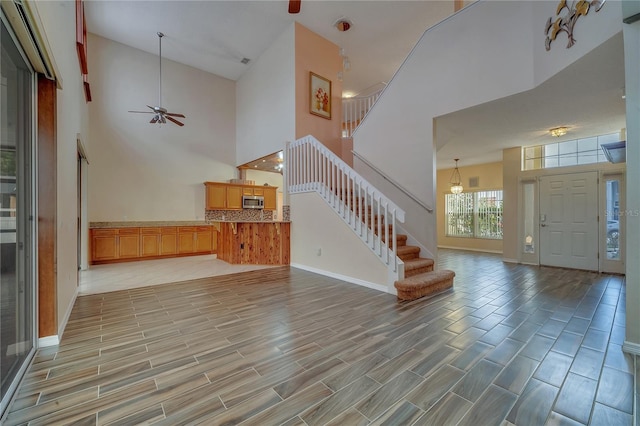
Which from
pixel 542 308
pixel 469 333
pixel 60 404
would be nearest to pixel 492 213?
pixel 542 308

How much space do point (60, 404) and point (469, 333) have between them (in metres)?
→ 2.99

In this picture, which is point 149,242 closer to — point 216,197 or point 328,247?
point 216,197

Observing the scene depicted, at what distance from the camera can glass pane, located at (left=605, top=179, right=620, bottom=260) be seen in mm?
4902

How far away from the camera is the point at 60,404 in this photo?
59.4 inches

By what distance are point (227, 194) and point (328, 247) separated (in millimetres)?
4421

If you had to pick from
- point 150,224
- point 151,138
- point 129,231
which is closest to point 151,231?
point 150,224

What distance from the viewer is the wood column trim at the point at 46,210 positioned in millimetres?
2143

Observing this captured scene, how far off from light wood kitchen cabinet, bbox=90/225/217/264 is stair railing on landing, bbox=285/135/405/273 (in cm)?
333

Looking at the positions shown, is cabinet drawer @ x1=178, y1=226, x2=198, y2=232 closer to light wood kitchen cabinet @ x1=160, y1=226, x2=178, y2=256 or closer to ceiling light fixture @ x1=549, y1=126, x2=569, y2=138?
light wood kitchen cabinet @ x1=160, y1=226, x2=178, y2=256

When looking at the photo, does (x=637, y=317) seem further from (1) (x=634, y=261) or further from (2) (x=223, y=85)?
(2) (x=223, y=85)

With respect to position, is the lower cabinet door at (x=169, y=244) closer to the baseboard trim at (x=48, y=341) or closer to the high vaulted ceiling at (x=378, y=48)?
the high vaulted ceiling at (x=378, y=48)

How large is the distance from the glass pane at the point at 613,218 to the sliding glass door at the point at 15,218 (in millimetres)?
7978

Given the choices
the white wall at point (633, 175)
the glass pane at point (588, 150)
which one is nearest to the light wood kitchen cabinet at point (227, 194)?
the white wall at point (633, 175)

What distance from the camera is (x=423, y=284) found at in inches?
137
